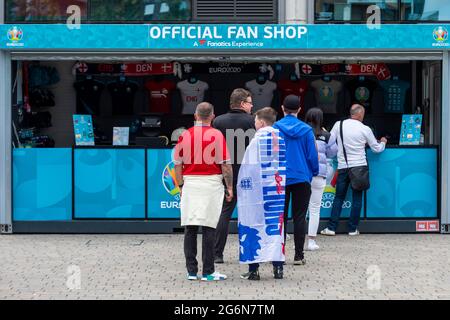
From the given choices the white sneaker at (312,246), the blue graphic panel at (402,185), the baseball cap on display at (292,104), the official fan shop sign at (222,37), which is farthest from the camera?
the blue graphic panel at (402,185)

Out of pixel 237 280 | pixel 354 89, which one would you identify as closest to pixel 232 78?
pixel 354 89

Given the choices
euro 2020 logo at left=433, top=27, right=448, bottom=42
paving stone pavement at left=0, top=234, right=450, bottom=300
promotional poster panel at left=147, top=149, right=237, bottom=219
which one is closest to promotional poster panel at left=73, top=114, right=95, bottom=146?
promotional poster panel at left=147, top=149, right=237, bottom=219

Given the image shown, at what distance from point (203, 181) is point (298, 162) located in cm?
143

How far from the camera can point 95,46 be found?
547 inches

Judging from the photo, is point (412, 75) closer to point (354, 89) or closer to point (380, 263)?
point (354, 89)

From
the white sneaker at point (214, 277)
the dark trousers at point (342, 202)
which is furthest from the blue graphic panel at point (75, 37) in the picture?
the white sneaker at point (214, 277)

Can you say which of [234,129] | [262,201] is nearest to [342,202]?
[234,129]

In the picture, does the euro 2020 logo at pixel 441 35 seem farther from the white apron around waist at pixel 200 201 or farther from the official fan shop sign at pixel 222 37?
the white apron around waist at pixel 200 201

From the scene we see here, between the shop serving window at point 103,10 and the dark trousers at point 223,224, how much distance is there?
150 inches

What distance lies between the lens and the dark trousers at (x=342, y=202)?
45.8 ft

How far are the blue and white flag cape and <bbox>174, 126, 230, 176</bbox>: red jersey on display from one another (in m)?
0.30

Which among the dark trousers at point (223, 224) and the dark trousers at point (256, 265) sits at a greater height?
the dark trousers at point (223, 224)

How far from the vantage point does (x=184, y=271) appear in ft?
35.9
